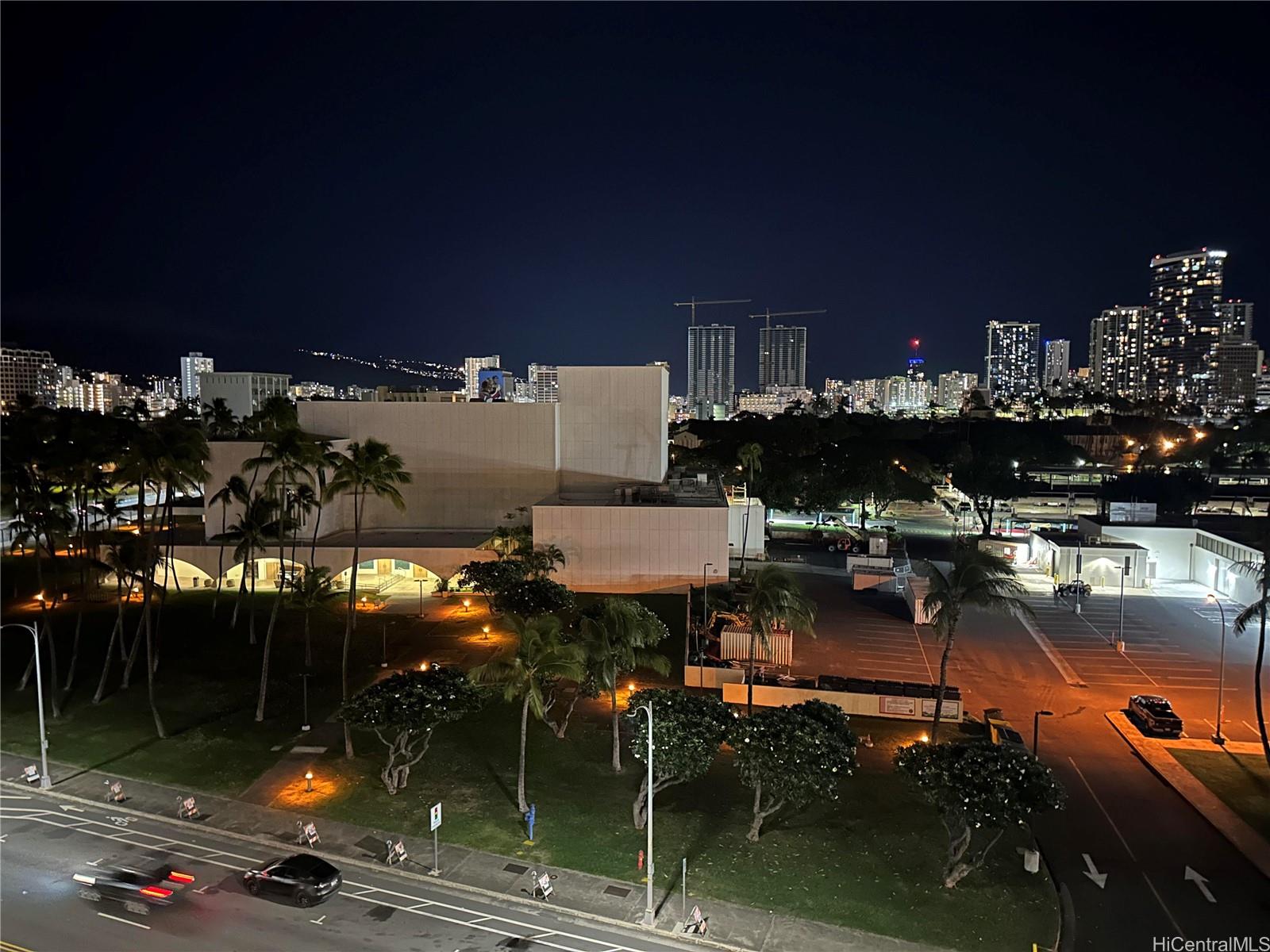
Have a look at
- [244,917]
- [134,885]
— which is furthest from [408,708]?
[134,885]

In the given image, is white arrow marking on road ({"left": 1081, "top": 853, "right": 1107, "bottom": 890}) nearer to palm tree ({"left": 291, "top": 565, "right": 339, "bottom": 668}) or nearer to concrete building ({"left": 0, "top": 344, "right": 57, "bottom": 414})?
palm tree ({"left": 291, "top": 565, "right": 339, "bottom": 668})

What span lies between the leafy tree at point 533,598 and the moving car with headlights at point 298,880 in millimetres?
18209

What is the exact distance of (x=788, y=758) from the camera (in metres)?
21.0

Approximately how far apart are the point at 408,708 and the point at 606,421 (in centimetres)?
4031

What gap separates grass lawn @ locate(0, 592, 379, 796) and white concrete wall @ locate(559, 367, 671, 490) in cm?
2409

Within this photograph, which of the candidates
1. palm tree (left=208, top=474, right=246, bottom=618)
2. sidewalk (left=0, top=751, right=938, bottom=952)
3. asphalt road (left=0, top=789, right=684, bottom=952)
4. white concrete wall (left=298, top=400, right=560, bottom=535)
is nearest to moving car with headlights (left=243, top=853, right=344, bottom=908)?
asphalt road (left=0, top=789, right=684, bottom=952)

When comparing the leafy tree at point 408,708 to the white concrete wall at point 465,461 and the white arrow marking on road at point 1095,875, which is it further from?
the white concrete wall at point 465,461

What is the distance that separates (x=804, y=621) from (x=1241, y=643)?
82.3 feet

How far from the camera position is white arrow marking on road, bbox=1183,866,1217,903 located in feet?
64.7

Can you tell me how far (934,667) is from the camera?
36.3 meters

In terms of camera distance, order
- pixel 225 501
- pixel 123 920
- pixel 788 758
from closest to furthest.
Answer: pixel 123 920, pixel 788 758, pixel 225 501

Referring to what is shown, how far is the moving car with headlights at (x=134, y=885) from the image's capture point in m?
18.5

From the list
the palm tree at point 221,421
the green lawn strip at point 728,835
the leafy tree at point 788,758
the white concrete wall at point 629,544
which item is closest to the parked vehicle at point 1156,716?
the green lawn strip at point 728,835

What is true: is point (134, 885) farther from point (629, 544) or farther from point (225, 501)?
point (629, 544)
